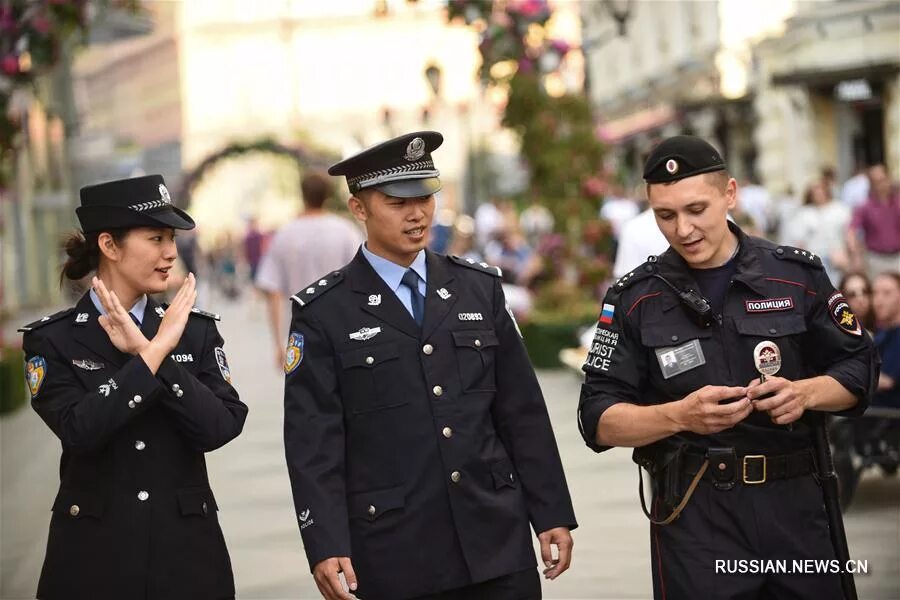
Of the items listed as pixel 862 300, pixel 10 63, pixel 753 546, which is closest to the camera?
pixel 753 546

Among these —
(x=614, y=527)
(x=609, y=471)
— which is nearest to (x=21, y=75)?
(x=609, y=471)

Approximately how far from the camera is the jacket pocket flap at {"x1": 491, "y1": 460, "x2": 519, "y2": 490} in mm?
4969

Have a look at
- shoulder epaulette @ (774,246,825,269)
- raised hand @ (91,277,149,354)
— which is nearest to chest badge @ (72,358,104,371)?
raised hand @ (91,277,149,354)

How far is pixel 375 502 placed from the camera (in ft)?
16.0

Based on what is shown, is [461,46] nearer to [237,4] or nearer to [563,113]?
[237,4]

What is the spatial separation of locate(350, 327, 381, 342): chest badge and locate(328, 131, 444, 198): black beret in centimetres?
40

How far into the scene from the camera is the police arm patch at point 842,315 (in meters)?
4.80

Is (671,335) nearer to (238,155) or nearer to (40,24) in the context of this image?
(40,24)

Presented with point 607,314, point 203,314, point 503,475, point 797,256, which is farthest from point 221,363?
point 797,256

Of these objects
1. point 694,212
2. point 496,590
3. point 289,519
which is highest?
point 694,212

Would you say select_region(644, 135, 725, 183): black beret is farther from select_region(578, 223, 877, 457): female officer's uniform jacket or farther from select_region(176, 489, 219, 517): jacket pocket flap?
select_region(176, 489, 219, 517): jacket pocket flap

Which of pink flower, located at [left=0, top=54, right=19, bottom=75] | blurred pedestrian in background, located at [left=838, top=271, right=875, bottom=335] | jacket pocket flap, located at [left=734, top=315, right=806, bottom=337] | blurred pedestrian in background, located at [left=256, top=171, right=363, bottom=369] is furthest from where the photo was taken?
pink flower, located at [left=0, top=54, right=19, bottom=75]

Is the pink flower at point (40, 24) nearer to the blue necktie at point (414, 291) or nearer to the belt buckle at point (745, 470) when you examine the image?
the blue necktie at point (414, 291)

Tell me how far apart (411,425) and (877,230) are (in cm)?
1305
